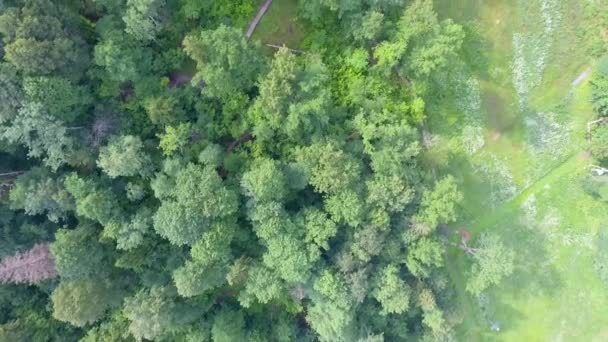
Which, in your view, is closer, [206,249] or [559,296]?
[206,249]

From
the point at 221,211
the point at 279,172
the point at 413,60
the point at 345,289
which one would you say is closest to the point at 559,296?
the point at 345,289

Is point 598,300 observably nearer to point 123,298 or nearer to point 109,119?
point 123,298

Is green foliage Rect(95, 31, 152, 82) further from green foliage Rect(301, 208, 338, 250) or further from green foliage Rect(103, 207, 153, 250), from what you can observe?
green foliage Rect(301, 208, 338, 250)

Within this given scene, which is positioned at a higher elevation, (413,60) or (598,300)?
(413,60)

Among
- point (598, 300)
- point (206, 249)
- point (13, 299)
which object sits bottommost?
point (598, 300)

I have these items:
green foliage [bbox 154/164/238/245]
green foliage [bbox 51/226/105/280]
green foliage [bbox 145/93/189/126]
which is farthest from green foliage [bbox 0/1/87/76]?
green foliage [bbox 51/226/105/280]

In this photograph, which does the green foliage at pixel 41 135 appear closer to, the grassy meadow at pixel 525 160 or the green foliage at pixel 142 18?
the green foliage at pixel 142 18

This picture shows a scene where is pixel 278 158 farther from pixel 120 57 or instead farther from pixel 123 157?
pixel 120 57
